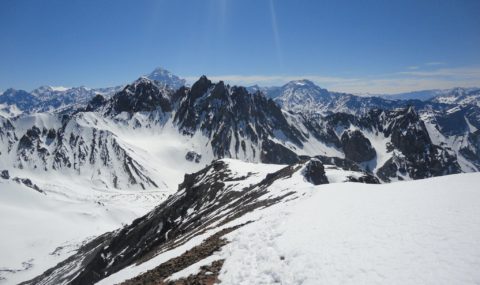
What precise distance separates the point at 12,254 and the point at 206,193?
121 metres

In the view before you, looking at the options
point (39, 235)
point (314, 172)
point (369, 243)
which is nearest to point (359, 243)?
point (369, 243)

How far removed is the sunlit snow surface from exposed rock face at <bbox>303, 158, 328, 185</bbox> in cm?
4450

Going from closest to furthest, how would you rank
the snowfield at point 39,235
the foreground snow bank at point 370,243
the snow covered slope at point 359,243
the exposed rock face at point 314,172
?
the foreground snow bank at point 370,243, the snow covered slope at point 359,243, the exposed rock face at point 314,172, the snowfield at point 39,235

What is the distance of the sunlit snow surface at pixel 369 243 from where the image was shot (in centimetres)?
1424

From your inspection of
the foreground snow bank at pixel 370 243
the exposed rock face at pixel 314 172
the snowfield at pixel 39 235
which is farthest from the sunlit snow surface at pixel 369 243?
the snowfield at pixel 39 235

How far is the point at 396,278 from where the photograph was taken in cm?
1362

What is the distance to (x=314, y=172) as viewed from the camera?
3066 inches

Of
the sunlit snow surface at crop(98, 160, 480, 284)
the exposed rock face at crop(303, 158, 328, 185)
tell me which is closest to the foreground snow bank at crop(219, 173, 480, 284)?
the sunlit snow surface at crop(98, 160, 480, 284)

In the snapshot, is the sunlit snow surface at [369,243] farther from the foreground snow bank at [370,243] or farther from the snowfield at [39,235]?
the snowfield at [39,235]

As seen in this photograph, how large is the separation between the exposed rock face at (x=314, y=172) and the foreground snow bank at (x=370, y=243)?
4482 centimetres

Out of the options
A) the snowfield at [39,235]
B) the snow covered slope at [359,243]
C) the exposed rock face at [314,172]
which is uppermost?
the snow covered slope at [359,243]

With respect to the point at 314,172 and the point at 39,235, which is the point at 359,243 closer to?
the point at 314,172

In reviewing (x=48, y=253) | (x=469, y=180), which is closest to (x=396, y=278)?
(x=469, y=180)

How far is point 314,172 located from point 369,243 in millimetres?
61117
